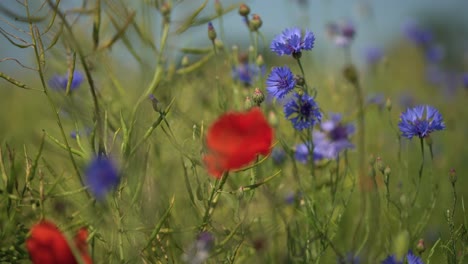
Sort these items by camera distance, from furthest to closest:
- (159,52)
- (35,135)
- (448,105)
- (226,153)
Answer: (448,105), (35,135), (159,52), (226,153)

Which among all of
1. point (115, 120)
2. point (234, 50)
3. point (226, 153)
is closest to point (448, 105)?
point (234, 50)

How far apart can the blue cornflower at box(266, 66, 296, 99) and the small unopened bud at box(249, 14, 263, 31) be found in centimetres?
26

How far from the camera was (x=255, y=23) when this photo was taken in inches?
57.2

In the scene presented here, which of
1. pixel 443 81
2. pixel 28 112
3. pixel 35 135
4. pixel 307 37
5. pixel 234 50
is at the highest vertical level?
pixel 443 81

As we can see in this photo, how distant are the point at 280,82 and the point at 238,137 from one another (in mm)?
380

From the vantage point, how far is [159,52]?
1.32 meters

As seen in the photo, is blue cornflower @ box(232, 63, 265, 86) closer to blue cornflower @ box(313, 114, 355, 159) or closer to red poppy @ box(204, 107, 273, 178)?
blue cornflower @ box(313, 114, 355, 159)

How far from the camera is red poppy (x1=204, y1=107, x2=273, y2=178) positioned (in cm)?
86

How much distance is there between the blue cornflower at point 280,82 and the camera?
47.2 inches

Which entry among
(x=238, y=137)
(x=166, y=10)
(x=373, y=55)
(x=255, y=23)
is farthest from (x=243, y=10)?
(x=373, y=55)

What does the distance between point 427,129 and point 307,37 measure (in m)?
0.31

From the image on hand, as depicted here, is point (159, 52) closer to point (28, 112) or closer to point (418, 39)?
point (418, 39)

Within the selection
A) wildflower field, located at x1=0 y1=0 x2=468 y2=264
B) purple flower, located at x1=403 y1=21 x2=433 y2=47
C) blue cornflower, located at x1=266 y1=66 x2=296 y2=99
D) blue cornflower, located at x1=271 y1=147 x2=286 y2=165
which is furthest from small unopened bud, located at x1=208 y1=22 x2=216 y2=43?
purple flower, located at x1=403 y1=21 x2=433 y2=47

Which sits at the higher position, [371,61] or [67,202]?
[371,61]
